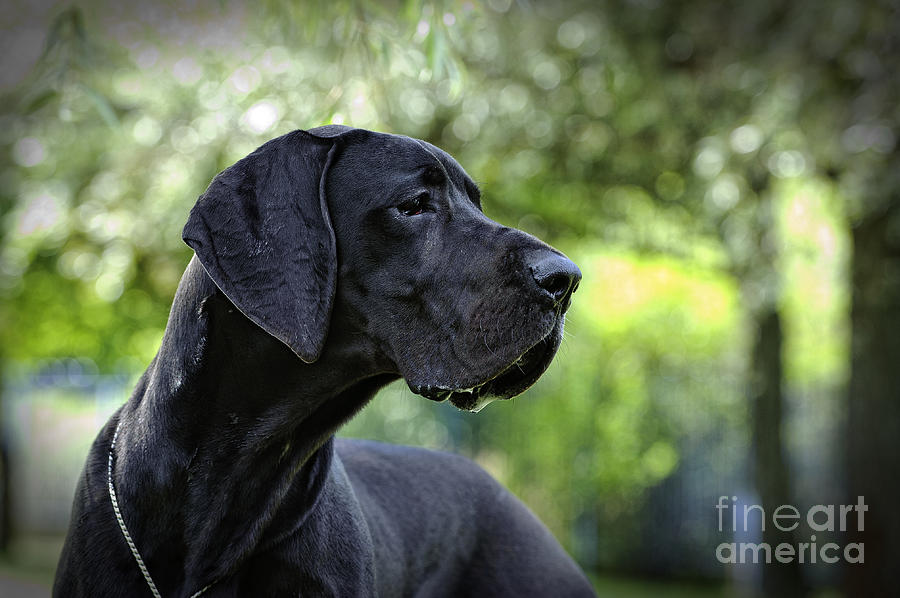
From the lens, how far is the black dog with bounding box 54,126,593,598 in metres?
2.45

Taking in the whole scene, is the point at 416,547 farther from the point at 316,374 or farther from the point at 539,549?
the point at 316,374

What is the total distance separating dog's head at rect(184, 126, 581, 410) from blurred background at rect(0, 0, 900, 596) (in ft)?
6.11

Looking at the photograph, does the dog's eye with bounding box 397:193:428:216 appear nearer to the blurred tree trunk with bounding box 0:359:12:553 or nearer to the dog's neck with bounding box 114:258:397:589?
the dog's neck with bounding box 114:258:397:589

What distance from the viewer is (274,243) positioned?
249 centimetres

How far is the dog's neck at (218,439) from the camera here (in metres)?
2.53

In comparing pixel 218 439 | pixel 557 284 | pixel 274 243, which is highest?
pixel 274 243

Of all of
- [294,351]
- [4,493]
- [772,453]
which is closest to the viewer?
[294,351]

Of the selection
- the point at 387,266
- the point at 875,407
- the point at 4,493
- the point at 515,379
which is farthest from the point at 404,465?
the point at 4,493

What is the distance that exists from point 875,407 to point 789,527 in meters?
2.03

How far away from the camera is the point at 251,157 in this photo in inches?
103

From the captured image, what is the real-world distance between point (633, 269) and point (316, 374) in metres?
10.1

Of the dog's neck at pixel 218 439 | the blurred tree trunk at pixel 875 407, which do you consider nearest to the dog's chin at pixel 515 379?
the dog's neck at pixel 218 439

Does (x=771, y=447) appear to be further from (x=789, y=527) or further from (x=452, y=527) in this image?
(x=452, y=527)

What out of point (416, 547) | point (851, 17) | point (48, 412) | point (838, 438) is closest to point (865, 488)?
point (838, 438)
